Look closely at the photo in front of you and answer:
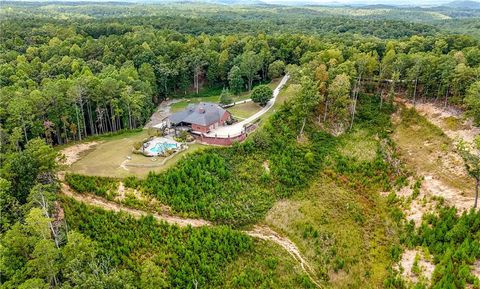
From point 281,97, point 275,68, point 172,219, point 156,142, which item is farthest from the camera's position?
point 275,68

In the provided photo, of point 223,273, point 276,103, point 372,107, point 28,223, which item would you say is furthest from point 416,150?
point 28,223

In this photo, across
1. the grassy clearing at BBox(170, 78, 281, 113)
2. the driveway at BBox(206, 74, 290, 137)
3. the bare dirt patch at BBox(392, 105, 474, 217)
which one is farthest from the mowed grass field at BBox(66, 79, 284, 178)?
the bare dirt patch at BBox(392, 105, 474, 217)

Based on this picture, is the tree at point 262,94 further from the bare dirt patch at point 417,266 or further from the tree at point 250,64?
the bare dirt patch at point 417,266

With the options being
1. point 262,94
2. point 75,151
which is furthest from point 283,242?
point 262,94

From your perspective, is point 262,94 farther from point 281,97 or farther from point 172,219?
point 172,219

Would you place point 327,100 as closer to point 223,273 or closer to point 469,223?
point 469,223
